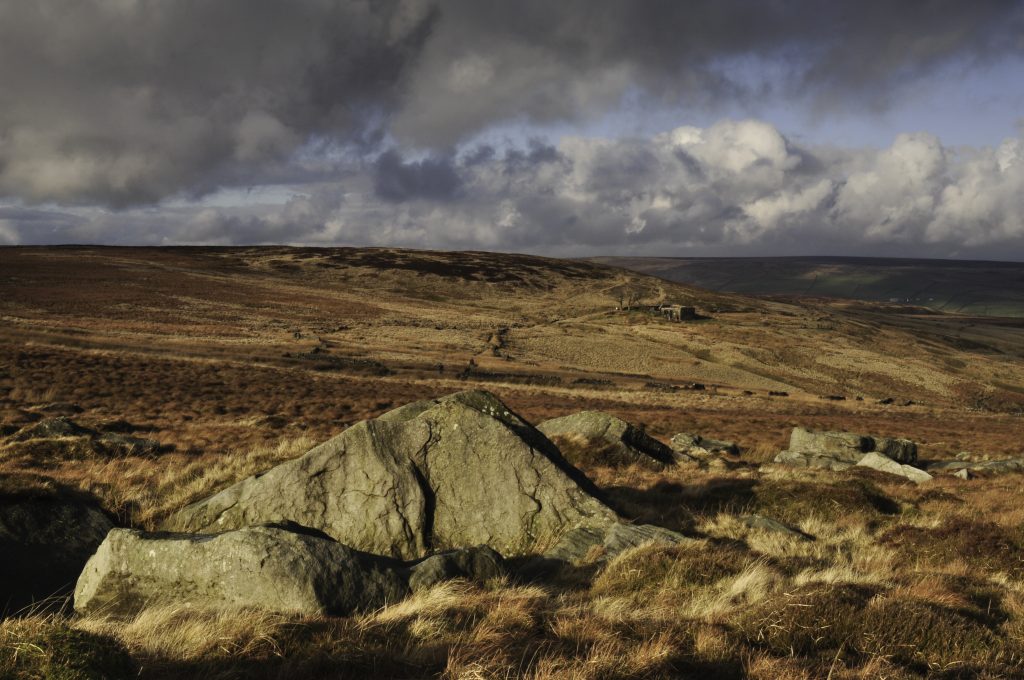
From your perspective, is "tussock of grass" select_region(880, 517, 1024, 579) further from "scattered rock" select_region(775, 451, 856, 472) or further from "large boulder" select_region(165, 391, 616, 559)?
"scattered rock" select_region(775, 451, 856, 472)

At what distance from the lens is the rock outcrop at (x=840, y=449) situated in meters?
26.4

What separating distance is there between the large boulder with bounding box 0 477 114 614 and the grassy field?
0.55 m

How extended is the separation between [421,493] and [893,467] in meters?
19.8

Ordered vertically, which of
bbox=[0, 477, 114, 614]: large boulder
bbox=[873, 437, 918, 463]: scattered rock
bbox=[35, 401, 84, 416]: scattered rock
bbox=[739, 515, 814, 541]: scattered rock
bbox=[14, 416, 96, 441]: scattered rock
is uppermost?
bbox=[0, 477, 114, 614]: large boulder

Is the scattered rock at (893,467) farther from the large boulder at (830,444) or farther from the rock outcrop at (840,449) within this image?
the large boulder at (830,444)

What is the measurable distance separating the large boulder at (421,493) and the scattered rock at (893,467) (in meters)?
15.1

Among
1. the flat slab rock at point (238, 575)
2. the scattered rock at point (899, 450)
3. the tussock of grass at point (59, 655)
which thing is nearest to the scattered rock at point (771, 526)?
the flat slab rock at point (238, 575)

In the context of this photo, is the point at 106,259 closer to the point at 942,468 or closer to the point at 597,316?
the point at 597,316

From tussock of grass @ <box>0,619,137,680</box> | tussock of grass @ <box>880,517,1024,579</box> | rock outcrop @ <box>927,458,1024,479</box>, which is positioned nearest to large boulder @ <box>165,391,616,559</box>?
tussock of grass @ <box>880,517,1024,579</box>

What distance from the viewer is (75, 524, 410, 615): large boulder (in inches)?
303

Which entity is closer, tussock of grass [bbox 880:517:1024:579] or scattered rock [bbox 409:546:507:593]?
scattered rock [bbox 409:546:507:593]

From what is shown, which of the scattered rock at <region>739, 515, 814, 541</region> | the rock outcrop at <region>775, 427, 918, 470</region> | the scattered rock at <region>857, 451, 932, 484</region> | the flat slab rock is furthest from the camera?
the rock outcrop at <region>775, 427, 918, 470</region>

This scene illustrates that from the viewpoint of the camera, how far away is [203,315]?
90.9 m

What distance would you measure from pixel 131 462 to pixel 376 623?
15698 mm
